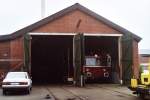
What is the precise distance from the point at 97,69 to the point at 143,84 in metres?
19.7

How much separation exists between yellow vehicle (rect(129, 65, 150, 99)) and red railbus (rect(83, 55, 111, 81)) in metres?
18.4

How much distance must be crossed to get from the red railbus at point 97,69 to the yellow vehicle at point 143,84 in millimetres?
18388

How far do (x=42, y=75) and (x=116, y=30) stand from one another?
15319 millimetres

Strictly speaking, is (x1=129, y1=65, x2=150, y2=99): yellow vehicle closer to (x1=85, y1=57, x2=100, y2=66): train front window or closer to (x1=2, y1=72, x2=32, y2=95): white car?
→ (x1=2, y1=72, x2=32, y2=95): white car

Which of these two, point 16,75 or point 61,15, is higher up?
point 61,15

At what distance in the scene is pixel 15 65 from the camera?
133ft

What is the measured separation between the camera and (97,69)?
4344cm

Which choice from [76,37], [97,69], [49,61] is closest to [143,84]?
[76,37]

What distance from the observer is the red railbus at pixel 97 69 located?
43344 mm

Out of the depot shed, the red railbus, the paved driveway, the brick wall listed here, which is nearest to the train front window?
the red railbus

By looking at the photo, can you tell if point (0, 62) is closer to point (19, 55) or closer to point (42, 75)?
point (19, 55)

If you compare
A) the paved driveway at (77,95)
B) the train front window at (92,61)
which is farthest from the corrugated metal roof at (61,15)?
the paved driveway at (77,95)

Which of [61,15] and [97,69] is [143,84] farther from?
[97,69]

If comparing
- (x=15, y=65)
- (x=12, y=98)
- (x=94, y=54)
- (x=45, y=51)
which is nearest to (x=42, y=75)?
(x=45, y=51)
